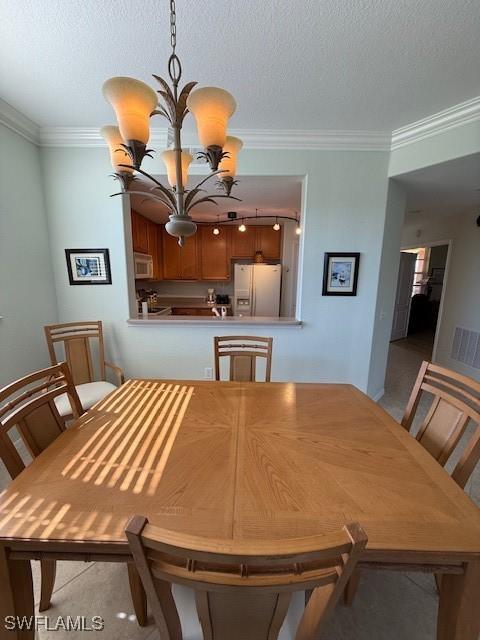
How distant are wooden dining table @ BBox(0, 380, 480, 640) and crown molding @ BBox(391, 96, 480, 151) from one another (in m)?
2.26

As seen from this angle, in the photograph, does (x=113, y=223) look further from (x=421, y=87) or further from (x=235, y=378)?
(x=421, y=87)

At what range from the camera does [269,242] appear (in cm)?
483

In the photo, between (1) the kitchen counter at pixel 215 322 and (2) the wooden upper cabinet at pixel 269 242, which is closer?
(1) the kitchen counter at pixel 215 322

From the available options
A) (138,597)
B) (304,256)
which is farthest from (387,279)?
(138,597)

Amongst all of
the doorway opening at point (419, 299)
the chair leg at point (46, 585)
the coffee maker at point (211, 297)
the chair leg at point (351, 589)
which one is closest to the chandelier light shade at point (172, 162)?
the chair leg at point (46, 585)

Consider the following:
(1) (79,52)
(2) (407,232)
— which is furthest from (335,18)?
(2) (407,232)

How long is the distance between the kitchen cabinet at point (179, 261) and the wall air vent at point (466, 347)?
4.30 metres

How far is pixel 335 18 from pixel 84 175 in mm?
2182

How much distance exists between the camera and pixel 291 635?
769 mm

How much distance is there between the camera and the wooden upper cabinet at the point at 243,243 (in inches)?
190

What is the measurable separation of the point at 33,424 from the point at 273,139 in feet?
8.65

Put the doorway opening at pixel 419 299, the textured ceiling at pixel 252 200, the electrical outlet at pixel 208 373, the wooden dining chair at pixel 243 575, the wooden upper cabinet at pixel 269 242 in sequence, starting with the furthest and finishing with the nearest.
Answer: the doorway opening at pixel 419 299 → the wooden upper cabinet at pixel 269 242 → the electrical outlet at pixel 208 373 → the textured ceiling at pixel 252 200 → the wooden dining chair at pixel 243 575

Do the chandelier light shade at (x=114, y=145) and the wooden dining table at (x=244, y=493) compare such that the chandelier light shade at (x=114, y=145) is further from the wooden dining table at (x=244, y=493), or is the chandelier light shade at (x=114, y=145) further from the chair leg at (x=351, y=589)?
the chair leg at (x=351, y=589)

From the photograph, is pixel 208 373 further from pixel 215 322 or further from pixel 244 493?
pixel 244 493
